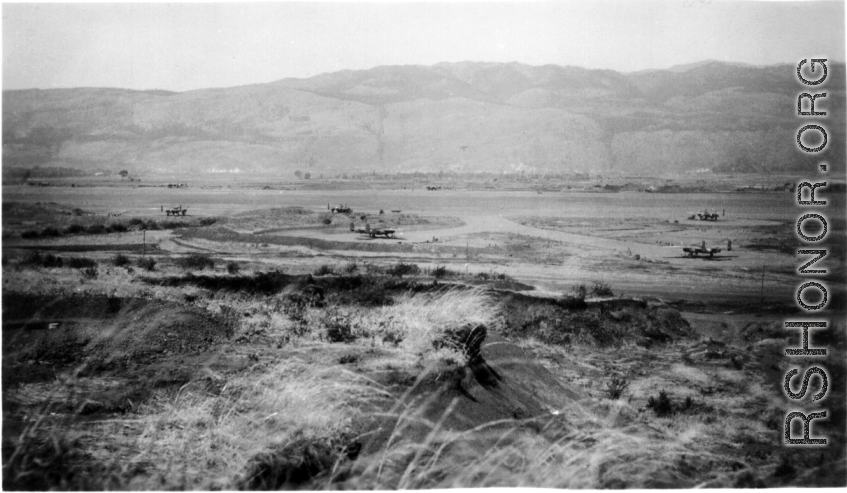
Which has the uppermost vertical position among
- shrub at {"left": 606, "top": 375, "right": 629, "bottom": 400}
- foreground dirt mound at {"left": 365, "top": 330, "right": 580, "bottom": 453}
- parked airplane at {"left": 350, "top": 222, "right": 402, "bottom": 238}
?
parked airplane at {"left": 350, "top": 222, "right": 402, "bottom": 238}

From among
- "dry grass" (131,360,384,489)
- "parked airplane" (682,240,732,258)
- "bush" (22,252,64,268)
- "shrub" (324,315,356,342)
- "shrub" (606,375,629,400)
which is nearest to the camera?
"dry grass" (131,360,384,489)

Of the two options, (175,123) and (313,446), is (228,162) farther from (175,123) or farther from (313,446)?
(313,446)

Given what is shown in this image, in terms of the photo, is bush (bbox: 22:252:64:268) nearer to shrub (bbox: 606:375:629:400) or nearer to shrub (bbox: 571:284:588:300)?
shrub (bbox: 571:284:588:300)

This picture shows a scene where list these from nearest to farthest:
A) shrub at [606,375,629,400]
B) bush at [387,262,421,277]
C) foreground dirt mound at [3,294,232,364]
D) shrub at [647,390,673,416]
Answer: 1. shrub at [647,390,673,416]
2. shrub at [606,375,629,400]
3. foreground dirt mound at [3,294,232,364]
4. bush at [387,262,421,277]

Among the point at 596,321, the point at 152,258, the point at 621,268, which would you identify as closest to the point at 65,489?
the point at 152,258

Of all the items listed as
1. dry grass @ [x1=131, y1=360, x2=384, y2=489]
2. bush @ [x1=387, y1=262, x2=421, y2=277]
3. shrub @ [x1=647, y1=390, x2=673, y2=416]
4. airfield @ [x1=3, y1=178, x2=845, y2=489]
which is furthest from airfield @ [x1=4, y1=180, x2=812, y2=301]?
dry grass @ [x1=131, y1=360, x2=384, y2=489]

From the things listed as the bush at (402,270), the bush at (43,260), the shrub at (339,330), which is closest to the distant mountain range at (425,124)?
the bush at (43,260)

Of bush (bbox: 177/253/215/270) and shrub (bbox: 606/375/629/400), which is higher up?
bush (bbox: 177/253/215/270)
